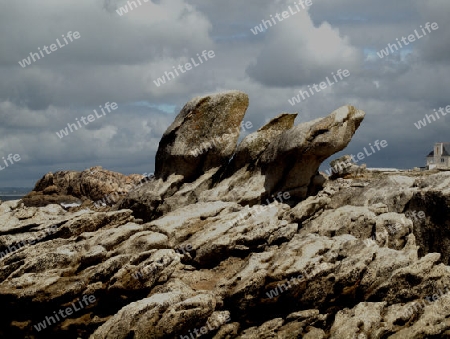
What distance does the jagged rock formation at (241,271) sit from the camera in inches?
1282

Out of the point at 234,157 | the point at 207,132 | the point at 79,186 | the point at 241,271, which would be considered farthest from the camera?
the point at 79,186

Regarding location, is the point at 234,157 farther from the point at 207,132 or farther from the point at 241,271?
the point at 241,271

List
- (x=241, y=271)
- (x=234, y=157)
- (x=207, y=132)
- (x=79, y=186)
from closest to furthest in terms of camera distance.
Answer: (x=241, y=271) < (x=234, y=157) < (x=207, y=132) < (x=79, y=186)

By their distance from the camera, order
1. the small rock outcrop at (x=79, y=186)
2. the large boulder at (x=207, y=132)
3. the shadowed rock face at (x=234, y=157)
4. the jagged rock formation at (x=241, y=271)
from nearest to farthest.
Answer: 1. the jagged rock formation at (x=241, y=271)
2. the shadowed rock face at (x=234, y=157)
3. the large boulder at (x=207, y=132)
4. the small rock outcrop at (x=79, y=186)

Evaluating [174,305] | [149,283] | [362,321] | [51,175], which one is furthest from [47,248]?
[51,175]

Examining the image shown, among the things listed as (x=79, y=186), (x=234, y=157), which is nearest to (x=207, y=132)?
(x=234, y=157)

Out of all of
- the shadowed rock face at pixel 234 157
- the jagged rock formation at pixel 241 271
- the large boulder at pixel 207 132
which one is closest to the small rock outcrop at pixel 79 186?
the shadowed rock face at pixel 234 157

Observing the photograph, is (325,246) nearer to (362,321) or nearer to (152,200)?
(362,321)

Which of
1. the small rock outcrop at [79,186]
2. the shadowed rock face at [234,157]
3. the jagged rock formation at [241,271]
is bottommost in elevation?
the jagged rock formation at [241,271]

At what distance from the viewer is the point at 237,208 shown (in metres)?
41.8

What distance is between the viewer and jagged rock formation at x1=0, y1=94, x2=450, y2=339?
32562mm

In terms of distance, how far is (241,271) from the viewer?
35.0 m

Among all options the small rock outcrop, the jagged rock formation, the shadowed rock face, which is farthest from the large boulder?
the small rock outcrop

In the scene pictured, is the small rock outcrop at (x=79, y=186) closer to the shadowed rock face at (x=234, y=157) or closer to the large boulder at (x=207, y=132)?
the shadowed rock face at (x=234, y=157)
